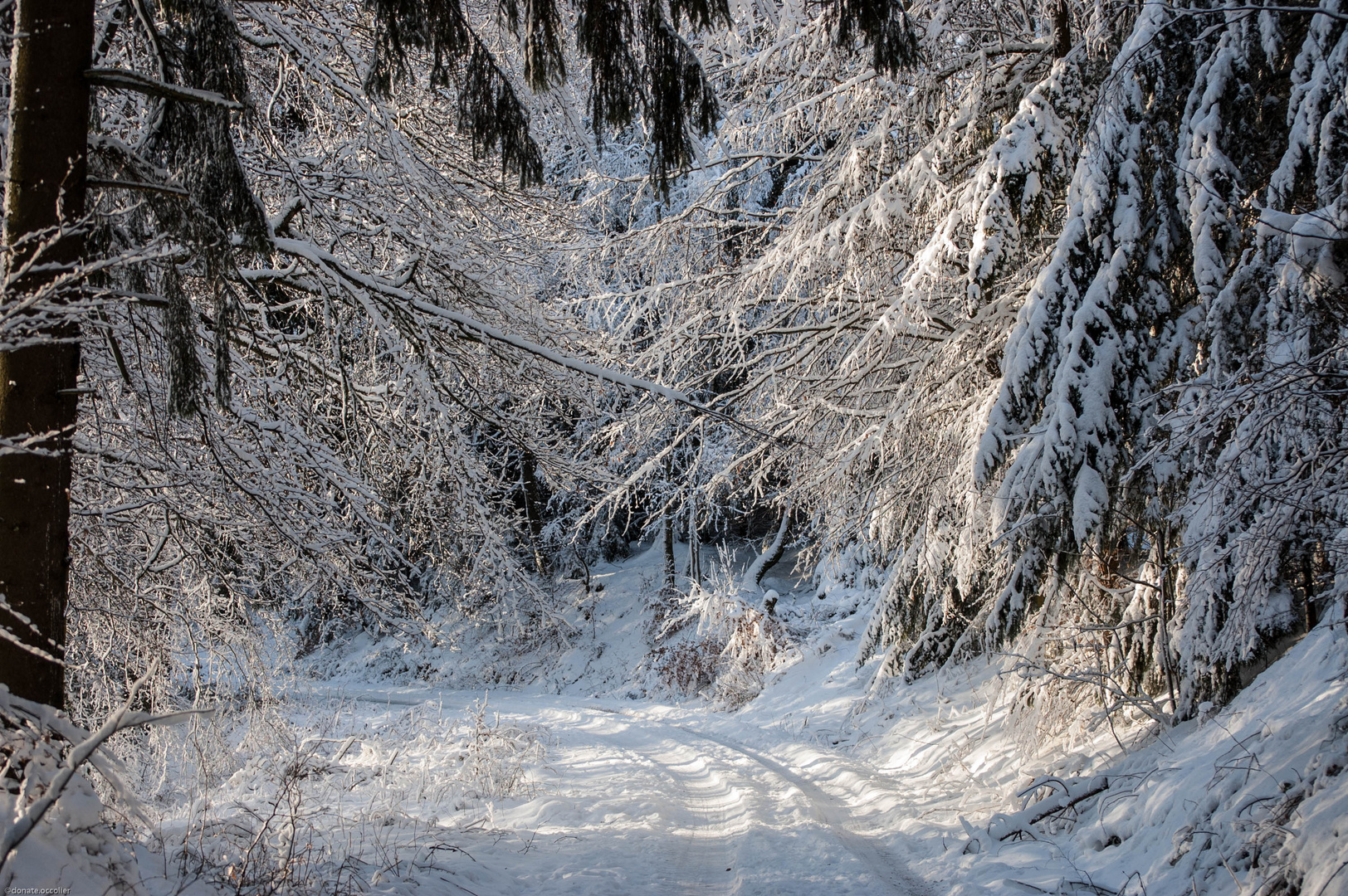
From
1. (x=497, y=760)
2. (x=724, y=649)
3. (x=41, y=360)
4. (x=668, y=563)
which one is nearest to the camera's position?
(x=41, y=360)

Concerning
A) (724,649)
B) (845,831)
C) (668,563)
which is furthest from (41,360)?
(668,563)

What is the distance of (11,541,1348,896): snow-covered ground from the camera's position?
3268 mm

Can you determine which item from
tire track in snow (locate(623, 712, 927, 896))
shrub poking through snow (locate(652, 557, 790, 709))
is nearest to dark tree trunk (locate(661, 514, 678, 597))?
shrub poking through snow (locate(652, 557, 790, 709))

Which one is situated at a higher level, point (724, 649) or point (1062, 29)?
point (1062, 29)

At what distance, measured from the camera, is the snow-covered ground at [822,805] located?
3.27 metres

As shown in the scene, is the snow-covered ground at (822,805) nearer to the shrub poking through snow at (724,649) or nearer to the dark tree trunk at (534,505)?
the dark tree trunk at (534,505)

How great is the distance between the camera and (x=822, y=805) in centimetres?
576

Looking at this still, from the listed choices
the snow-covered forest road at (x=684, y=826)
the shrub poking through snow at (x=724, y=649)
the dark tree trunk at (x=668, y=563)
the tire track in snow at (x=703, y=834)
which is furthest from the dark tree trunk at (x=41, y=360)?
the dark tree trunk at (x=668, y=563)

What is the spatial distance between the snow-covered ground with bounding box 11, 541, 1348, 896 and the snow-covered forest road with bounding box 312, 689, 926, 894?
0.08ft

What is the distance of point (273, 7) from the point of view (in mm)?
4484

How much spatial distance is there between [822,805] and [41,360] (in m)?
5.63

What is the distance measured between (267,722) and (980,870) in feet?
17.8

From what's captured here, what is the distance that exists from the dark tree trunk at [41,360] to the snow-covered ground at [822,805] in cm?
100

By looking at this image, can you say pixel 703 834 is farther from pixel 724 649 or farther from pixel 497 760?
pixel 724 649
